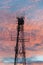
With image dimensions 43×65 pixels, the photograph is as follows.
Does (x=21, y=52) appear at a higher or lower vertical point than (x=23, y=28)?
lower

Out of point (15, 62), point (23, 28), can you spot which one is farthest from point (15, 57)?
point (23, 28)

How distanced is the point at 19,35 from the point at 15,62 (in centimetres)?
213

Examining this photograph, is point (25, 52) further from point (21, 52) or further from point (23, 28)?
point (23, 28)

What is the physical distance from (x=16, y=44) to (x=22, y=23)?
2.04 metres

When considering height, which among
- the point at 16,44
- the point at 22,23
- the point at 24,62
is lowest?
the point at 24,62

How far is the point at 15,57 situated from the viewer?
2294cm

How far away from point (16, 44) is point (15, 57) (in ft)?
3.39

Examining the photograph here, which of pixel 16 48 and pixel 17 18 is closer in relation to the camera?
pixel 17 18

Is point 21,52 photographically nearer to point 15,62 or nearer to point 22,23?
point 15,62

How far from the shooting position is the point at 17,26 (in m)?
22.4

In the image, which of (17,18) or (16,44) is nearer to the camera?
(17,18)

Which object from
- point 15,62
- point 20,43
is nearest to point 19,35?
point 20,43

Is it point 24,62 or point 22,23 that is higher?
point 22,23

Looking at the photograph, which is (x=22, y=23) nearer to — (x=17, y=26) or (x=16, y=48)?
(x=17, y=26)
